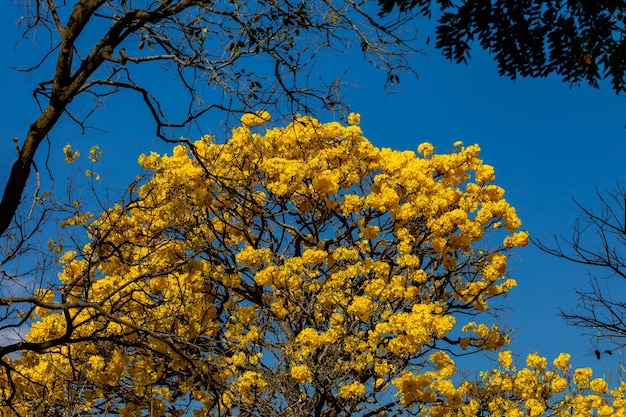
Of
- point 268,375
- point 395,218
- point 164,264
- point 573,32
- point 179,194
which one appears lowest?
point 573,32

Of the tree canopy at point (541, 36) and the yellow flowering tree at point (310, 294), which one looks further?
the yellow flowering tree at point (310, 294)

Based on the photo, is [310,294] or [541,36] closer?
[541,36]

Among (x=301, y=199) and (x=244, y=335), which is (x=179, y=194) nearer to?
(x=244, y=335)

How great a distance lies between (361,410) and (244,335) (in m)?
1.95

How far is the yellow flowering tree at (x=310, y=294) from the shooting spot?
9.82 meters

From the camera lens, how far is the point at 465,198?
1199cm

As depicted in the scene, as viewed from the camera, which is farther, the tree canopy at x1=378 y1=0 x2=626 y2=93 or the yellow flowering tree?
the yellow flowering tree

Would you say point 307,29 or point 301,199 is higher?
point 301,199

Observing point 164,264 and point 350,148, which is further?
point 350,148

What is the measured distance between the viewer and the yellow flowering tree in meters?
9.82

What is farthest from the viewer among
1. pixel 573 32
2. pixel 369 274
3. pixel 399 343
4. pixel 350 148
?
pixel 350 148

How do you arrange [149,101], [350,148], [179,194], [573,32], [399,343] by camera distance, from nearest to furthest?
1. [573,32]
2. [149,101]
3. [179,194]
4. [399,343]
5. [350,148]

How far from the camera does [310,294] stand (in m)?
11.6

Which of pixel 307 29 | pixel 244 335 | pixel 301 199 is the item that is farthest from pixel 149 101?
pixel 301 199
